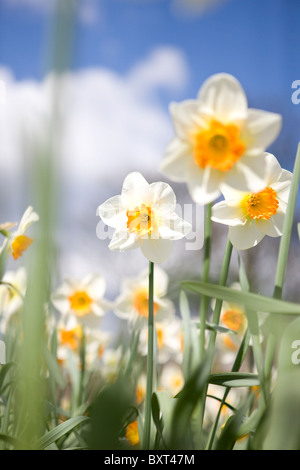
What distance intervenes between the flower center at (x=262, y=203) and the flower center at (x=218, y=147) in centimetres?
14

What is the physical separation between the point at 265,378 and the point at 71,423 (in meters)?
0.19

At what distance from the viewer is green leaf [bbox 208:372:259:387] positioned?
0.39 meters

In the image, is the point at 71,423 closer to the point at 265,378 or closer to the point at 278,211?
the point at 265,378

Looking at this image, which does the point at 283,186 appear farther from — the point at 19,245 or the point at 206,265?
the point at 19,245

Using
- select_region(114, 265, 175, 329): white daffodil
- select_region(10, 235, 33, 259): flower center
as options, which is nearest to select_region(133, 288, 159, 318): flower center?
select_region(114, 265, 175, 329): white daffodil

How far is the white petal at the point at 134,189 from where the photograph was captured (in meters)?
0.45

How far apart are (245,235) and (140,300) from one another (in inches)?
12.4

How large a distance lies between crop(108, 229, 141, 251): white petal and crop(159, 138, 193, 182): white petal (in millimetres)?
119

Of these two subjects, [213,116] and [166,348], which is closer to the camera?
[213,116]

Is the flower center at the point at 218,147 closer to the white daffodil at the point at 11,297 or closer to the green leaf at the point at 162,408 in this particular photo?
the green leaf at the point at 162,408

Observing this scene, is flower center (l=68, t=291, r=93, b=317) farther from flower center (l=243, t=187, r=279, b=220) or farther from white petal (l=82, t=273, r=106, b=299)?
flower center (l=243, t=187, r=279, b=220)

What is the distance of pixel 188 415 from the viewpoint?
0.33 meters

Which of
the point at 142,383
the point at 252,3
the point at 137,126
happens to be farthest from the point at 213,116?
the point at 137,126

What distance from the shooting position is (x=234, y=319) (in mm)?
746
